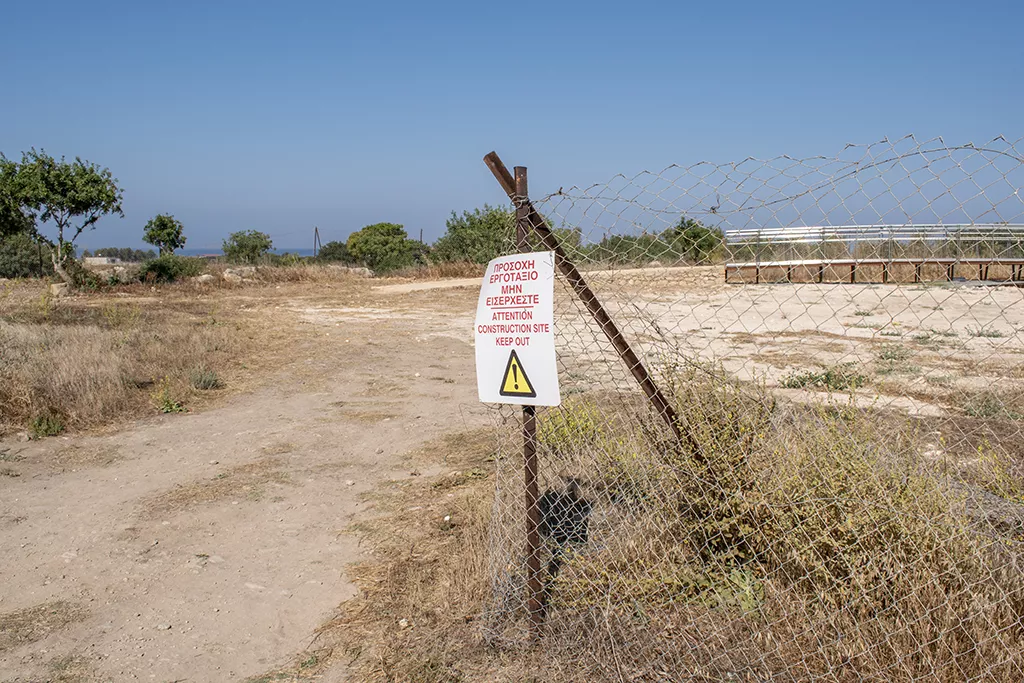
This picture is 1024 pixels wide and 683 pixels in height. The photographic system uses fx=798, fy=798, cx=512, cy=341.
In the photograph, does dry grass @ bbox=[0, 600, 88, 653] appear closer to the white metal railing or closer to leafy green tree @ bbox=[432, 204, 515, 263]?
the white metal railing

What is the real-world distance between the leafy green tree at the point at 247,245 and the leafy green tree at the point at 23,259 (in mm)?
9697

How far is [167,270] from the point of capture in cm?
2762

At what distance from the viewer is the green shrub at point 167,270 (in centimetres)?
2702

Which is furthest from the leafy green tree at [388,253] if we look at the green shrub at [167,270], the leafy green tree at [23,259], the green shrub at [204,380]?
the green shrub at [204,380]

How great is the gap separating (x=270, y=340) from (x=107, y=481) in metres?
6.86

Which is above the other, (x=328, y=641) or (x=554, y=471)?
(x=554, y=471)

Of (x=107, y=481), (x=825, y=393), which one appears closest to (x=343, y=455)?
(x=107, y=481)

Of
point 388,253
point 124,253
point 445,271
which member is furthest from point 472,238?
point 124,253

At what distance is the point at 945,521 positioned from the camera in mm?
3053

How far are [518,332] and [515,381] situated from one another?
8.1 inches

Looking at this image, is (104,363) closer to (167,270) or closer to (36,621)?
(36,621)

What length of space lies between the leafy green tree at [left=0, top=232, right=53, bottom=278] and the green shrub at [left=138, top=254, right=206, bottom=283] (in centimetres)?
354

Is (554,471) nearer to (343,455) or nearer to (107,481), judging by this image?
(343,455)

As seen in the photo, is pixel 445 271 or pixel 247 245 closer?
pixel 445 271
